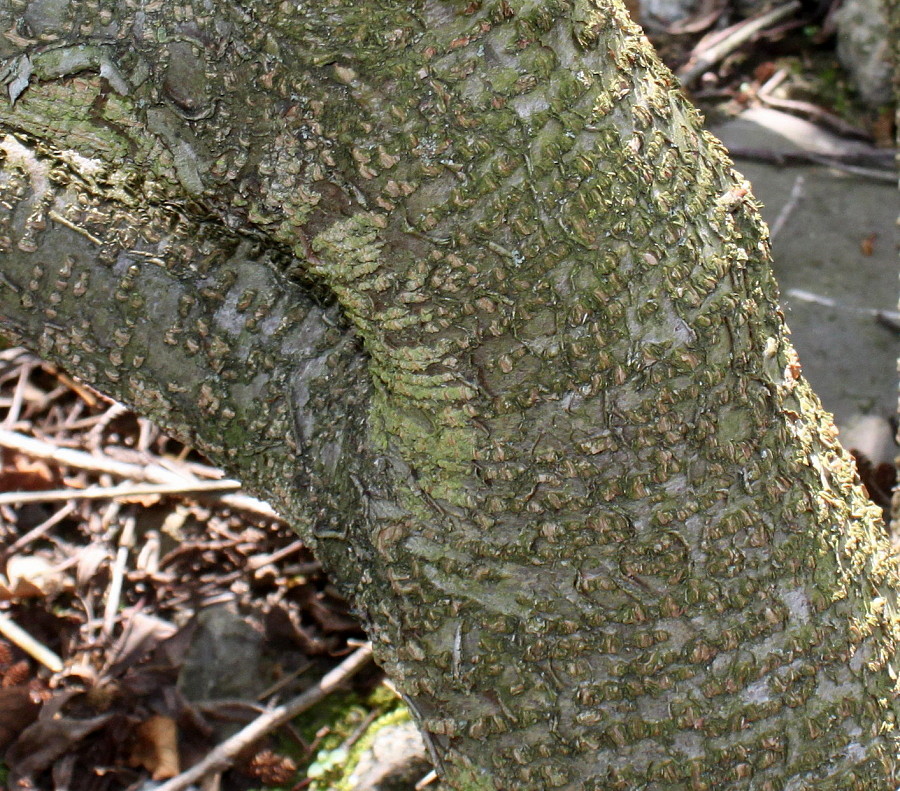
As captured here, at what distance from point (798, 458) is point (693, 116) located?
15.7 inches

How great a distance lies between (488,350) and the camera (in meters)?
0.94

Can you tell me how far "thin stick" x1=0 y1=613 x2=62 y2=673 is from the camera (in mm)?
1777

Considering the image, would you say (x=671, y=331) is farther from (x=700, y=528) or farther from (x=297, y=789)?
(x=297, y=789)

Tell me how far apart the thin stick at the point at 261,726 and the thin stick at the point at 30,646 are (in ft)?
1.25

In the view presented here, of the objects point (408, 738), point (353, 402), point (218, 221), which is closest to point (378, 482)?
point (353, 402)

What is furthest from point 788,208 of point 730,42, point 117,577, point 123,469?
point 117,577

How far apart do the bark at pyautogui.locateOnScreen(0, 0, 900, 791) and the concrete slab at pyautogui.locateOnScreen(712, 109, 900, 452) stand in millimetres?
1305

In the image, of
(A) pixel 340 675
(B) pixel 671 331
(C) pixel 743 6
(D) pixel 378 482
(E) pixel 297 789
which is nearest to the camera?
(B) pixel 671 331

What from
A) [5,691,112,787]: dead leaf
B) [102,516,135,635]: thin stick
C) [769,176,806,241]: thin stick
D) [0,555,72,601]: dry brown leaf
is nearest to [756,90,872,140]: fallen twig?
[769,176,806,241]: thin stick

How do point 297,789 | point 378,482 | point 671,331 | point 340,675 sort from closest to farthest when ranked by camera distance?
point 671,331 → point 378,482 → point 297,789 → point 340,675

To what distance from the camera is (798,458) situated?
3.40 ft

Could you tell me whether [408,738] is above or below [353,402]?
below

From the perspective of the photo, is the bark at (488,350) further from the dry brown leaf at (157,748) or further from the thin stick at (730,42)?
the thin stick at (730,42)

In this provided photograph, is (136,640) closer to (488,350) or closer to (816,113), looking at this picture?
(488,350)
